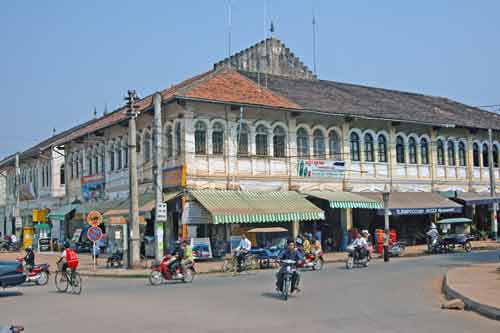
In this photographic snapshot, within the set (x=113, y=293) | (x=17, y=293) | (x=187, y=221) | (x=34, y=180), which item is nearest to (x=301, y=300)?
(x=113, y=293)

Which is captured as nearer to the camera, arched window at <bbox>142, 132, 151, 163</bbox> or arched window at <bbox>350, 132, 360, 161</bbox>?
arched window at <bbox>142, 132, 151, 163</bbox>

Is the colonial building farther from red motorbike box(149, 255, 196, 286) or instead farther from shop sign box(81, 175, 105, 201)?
red motorbike box(149, 255, 196, 286)

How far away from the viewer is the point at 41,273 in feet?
71.6

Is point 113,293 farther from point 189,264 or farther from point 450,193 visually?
point 450,193

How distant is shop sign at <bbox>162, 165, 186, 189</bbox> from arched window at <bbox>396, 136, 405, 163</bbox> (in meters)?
14.7

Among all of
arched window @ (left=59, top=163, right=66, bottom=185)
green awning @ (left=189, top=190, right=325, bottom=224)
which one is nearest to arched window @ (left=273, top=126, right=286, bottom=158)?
green awning @ (left=189, top=190, right=325, bottom=224)

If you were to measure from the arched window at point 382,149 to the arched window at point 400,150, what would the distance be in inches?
38.0

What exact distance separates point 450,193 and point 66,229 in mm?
27094

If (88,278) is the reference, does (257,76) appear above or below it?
above

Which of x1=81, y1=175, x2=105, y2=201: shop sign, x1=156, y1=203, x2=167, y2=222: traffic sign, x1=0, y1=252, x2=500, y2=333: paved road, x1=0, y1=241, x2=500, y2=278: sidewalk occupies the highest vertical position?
x1=81, y1=175, x2=105, y2=201: shop sign

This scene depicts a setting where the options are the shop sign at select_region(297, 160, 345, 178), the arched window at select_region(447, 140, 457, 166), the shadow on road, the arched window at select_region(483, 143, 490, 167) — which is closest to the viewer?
the shadow on road

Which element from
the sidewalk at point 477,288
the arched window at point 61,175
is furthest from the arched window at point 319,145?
the arched window at point 61,175

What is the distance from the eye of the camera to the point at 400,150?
1501 inches

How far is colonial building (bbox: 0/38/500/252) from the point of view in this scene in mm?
Answer: 30422
